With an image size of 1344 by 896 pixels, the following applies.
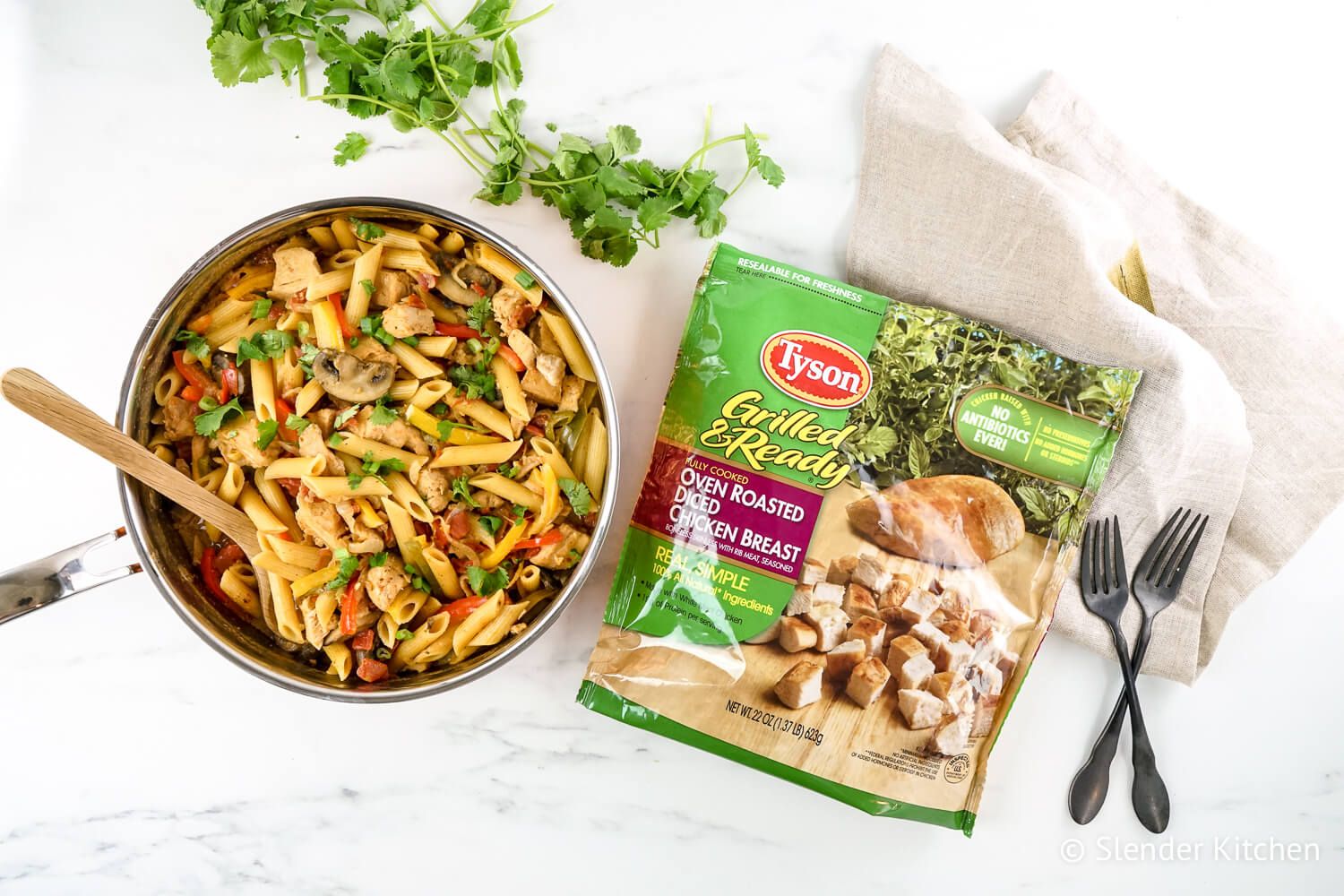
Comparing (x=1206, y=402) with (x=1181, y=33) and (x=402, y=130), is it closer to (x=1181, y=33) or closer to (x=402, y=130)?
(x=1181, y=33)

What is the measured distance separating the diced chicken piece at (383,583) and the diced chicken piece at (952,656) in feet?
3.74

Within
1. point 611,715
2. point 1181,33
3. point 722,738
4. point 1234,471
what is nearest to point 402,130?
point 611,715

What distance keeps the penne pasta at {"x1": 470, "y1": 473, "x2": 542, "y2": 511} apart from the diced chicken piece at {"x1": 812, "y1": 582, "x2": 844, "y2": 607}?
2.03 ft

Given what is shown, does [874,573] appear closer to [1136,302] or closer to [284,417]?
[1136,302]

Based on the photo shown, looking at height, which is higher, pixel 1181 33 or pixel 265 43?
pixel 1181 33

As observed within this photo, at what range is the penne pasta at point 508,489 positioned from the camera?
181 cm

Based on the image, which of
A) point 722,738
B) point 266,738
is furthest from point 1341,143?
point 266,738

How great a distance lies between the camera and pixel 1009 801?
6.92 feet

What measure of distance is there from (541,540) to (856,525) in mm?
673

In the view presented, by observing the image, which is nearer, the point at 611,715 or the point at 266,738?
the point at 611,715

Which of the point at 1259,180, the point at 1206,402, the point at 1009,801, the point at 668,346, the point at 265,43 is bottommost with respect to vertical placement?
the point at 1009,801

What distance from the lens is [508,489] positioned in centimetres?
181

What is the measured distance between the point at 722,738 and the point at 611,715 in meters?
0.25

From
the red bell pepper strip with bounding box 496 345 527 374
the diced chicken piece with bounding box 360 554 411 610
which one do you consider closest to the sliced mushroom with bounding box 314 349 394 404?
the red bell pepper strip with bounding box 496 345 527 374
